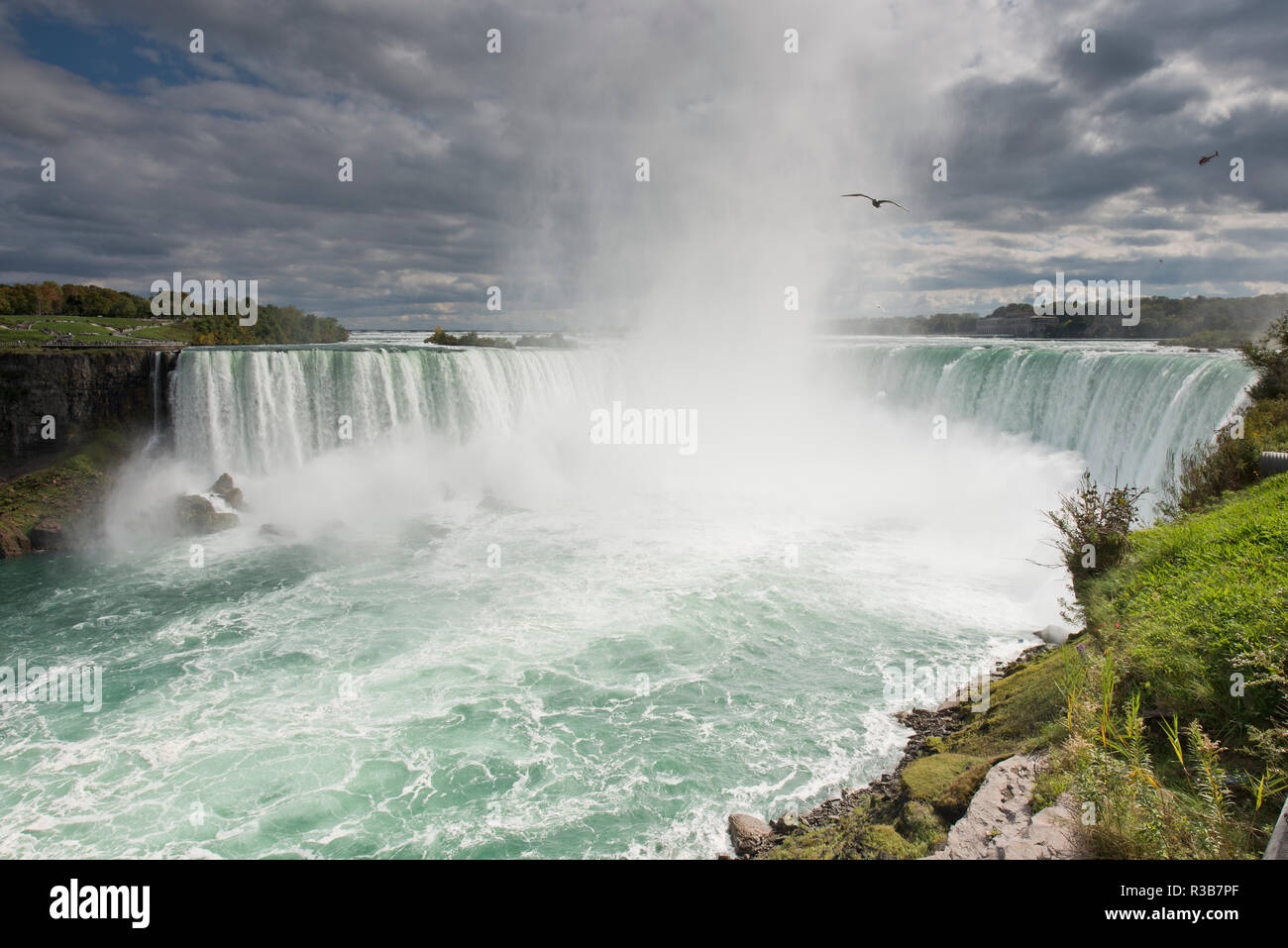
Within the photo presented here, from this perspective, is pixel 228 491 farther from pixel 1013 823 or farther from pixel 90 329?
pixel 1013 823

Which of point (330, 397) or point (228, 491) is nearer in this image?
point (228, 491)

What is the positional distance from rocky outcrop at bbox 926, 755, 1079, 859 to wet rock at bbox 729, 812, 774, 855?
7.25 feet

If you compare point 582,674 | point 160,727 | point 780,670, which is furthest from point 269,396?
point 780,670

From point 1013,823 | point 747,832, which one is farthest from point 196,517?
point 1013,823

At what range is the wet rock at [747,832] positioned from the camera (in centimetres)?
747

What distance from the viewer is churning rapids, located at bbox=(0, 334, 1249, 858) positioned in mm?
8836

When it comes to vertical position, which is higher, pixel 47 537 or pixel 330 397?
pixel 330 397

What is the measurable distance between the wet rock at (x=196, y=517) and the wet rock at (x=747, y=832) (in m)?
21.8

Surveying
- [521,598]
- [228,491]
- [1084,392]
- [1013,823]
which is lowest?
[521,598]

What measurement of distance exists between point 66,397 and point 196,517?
9.88 metres

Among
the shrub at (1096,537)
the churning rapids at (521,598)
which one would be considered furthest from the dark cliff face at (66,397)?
the shrub at (1096,537)

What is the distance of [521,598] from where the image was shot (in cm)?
1579

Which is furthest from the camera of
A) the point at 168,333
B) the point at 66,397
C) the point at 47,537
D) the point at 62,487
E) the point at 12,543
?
the point at 168,333

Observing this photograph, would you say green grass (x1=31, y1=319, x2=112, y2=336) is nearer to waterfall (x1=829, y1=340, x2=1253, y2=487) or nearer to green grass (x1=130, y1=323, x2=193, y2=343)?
Result: green grass (x1=130, y1=323, x2=193, y2=343)
